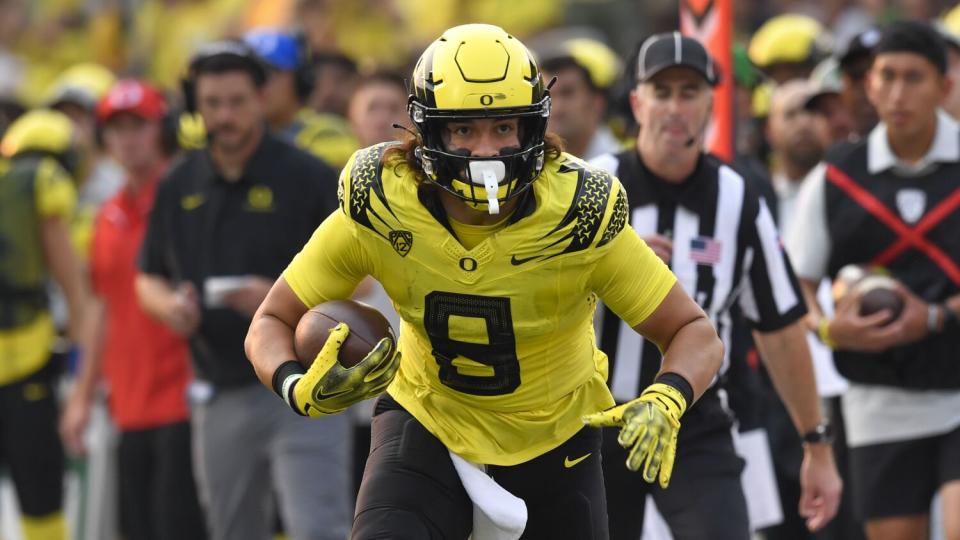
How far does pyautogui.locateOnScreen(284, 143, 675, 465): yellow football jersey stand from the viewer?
516 cm

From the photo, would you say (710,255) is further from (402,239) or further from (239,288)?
(239,288)

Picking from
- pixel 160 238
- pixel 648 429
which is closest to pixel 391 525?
pixel 648 429

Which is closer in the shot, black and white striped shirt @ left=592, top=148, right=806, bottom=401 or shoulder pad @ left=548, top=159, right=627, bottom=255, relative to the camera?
shoulder pad @ left=548, top=159, right=627, bottom=255

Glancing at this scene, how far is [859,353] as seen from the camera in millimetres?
7621

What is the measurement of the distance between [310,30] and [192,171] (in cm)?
611

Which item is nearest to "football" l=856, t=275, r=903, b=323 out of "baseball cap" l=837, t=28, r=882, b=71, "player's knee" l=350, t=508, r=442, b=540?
"baseball cap" l=837, t=28, r=882, b=71

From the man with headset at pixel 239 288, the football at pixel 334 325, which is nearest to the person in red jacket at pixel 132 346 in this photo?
the man with headset at pixel 239 288

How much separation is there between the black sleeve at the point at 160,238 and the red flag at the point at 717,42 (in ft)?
7.89

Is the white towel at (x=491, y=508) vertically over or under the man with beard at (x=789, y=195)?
over

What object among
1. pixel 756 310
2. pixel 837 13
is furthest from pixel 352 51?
pixel 756 310

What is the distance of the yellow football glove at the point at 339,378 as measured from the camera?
193 inches

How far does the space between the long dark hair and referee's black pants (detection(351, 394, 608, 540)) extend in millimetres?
727

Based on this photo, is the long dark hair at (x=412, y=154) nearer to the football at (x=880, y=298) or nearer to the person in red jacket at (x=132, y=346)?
the football at (x=880, y=298)

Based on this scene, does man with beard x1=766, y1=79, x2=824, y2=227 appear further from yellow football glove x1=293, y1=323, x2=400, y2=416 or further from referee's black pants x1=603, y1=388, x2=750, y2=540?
yellow football glove x1=293, y1=323, x2=400, y2=416
